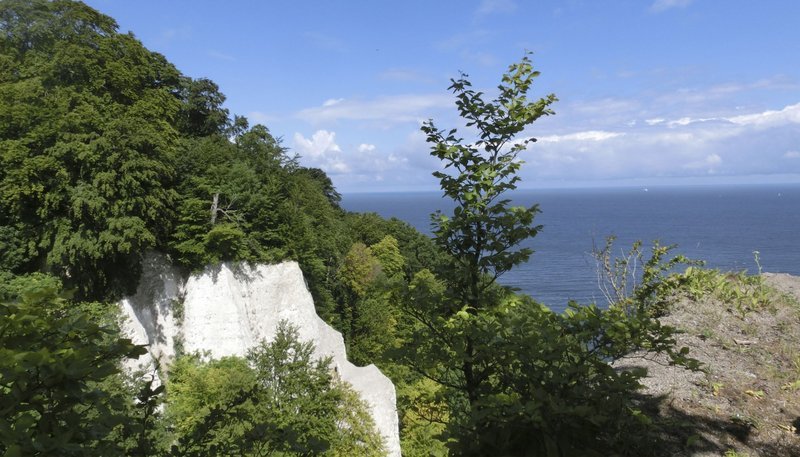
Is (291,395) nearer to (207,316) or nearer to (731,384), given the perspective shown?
(207,316)

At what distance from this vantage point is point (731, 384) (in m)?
6.06

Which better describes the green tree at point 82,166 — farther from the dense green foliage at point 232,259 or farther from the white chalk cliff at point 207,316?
the white chalk cliff at point 207,316

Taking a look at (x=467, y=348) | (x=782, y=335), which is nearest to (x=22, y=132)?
(x=467, y=348)

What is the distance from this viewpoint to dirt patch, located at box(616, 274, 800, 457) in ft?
16.0

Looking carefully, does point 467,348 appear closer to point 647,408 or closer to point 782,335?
point 647,408

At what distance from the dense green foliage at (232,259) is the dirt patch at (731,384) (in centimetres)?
91

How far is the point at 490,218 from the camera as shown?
18.4 feet

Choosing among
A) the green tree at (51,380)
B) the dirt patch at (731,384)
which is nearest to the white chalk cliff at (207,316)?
the dirt patch at (731,384)

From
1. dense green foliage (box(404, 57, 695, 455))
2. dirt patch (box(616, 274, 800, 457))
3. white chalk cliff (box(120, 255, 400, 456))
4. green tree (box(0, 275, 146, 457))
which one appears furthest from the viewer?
white chalk cliff (box(120, 255, 400, 456))

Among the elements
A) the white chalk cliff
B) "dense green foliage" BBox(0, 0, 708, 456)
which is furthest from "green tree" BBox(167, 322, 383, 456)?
the white chalk cliff

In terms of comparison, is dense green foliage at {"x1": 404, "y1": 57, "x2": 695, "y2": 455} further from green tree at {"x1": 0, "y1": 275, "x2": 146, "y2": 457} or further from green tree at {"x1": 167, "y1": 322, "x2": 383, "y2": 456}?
green tree at {"x1": 167, "y1": 322, "x2": 383, "y2": 456}

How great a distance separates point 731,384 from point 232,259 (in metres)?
22.3

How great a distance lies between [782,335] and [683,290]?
177cm

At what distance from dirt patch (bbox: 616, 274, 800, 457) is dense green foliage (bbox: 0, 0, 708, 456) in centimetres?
91
